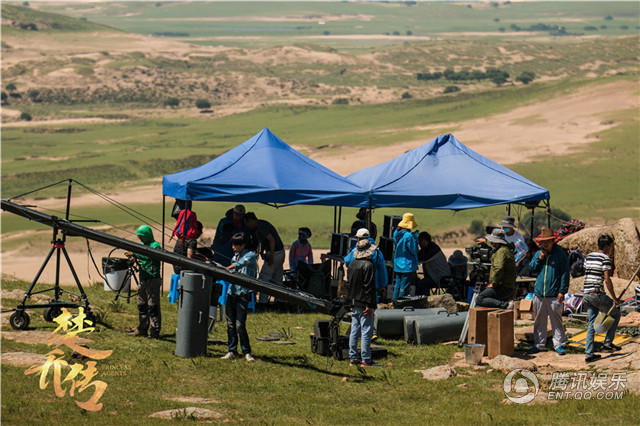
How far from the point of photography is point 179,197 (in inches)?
607

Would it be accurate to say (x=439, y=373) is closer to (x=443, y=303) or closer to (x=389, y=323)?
(x=389, y=323)

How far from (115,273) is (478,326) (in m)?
7.06

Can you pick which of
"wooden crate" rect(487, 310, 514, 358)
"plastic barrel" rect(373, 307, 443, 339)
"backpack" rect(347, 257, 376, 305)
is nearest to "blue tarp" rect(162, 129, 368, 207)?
"plastic barrel" rect(373, 307, 443, 339)

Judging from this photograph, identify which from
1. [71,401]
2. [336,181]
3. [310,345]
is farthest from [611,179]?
[71,401]

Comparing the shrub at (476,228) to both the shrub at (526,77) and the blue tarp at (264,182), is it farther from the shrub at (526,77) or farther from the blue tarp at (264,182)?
the shrub at (526,77)

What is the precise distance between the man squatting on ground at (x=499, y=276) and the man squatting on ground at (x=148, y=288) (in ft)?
14.4

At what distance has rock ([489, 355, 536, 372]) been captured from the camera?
10438 mm

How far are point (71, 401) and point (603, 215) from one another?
28585 millimetres

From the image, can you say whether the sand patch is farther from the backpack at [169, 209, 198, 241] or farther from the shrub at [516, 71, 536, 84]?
the backpack at [169, 209, 198, 241]

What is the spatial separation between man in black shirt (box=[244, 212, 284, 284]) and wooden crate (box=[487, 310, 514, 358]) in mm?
4763

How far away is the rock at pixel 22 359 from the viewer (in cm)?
1016

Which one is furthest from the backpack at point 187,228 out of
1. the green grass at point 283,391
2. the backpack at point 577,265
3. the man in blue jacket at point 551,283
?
the backpack at point 577,265

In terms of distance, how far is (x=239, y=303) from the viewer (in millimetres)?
10805

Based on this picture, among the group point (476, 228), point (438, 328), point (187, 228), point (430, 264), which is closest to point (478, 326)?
point (438, 328)
